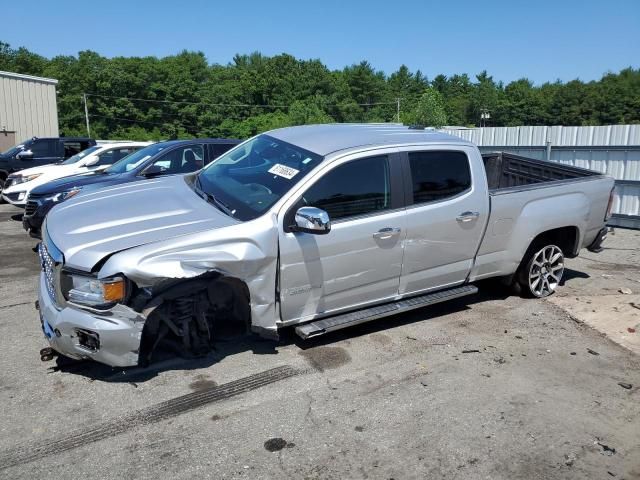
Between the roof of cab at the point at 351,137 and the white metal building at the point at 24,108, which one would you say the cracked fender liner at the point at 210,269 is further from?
the white metal building at the point at 24,108

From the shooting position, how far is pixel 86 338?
142 inches

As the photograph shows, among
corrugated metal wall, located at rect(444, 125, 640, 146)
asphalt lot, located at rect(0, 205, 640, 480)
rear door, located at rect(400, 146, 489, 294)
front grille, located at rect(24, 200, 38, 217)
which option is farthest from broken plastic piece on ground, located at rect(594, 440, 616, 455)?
corrugated metal wall, located at rect(444, 125, 640, 146)

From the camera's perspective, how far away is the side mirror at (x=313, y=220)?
3.92 m

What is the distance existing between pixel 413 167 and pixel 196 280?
2.27m

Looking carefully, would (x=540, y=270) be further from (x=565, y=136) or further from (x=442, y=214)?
(x=565, y=136)

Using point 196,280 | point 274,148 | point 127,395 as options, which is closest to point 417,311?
point 274,148

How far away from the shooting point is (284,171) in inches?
177

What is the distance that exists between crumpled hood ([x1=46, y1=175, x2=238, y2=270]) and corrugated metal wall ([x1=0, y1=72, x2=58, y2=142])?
86.0ft

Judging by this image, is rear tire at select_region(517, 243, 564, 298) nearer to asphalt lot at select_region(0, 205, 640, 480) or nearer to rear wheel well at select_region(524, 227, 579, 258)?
rear wheel well at select_region(524, 227, 579, 258)

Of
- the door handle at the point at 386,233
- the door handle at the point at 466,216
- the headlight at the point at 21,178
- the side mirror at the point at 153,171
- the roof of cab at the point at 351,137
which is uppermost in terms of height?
the roof of cab at the point at 351,137

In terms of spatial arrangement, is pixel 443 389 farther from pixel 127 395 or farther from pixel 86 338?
pixel 86 338

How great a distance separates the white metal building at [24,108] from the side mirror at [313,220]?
2726cm

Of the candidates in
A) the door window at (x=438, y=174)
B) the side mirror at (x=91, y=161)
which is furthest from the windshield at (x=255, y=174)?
the side mirror at (x=91, y=161)

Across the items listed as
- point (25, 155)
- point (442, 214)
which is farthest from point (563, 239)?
point (25, 155)
